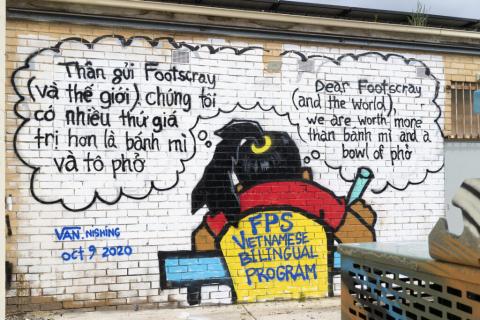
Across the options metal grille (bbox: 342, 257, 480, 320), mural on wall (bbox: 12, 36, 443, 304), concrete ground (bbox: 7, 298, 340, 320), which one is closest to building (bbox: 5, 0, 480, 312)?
mural on wall (bbox: 12, 36, 443, 304)

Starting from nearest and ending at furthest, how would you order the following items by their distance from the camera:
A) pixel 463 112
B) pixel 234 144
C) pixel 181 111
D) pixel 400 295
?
1. pixel 400 295
2. pixel 181 111
3. pixel 234 144
4. pixel 463 112

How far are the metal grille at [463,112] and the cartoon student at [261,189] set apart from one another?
1.62 meters

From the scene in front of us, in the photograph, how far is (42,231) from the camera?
18.5ft

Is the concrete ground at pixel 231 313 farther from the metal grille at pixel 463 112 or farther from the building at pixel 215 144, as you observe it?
the metal grille at pixel 463 112

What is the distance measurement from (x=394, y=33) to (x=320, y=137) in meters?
1.78

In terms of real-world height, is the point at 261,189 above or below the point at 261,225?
above

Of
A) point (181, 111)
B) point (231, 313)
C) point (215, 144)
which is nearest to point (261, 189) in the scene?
point (215, 144)

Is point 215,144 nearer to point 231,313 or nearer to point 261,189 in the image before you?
point 261,189

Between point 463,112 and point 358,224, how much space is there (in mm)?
2284

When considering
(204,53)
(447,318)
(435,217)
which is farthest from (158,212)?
(447,318)

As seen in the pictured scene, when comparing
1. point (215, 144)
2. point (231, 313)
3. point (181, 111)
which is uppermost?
point (181, 111)

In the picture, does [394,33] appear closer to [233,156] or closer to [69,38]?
[233,156]

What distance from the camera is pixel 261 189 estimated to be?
6367mm

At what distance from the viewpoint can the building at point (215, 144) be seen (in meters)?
5.69
